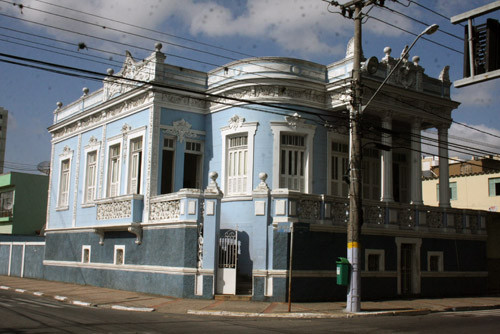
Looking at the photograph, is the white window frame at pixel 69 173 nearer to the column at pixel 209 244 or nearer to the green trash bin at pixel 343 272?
the column at pixel 209 244

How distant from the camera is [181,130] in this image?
2227cm

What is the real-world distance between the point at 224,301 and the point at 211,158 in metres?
6.91

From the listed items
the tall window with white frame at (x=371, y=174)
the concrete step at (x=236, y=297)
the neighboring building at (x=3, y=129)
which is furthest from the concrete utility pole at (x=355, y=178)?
the neighboring building at (x=3, y=129)

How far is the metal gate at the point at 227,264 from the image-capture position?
1795 cm

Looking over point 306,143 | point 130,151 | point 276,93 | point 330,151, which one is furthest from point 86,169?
point 330,151

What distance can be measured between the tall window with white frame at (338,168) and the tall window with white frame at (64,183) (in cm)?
1393

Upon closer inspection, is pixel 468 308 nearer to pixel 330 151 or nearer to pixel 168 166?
pixel 330 151

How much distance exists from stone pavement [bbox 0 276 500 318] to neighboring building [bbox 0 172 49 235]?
22.7m

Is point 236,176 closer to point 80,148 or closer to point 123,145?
point 123,145

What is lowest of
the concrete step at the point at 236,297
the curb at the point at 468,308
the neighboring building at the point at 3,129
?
the curb at the point at 468,308

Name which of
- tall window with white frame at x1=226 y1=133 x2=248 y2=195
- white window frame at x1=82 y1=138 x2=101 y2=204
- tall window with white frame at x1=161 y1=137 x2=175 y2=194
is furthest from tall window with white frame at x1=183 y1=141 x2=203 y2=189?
white window frame at x1=82 y1=138 x2=101 y2=204

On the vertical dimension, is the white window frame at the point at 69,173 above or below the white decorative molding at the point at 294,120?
below

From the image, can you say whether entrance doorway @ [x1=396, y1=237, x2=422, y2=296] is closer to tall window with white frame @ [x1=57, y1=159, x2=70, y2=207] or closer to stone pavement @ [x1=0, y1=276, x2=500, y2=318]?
stone pavement @ [x1=0, y1=276, x2=500, y2=318]

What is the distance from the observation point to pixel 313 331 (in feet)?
38.2
